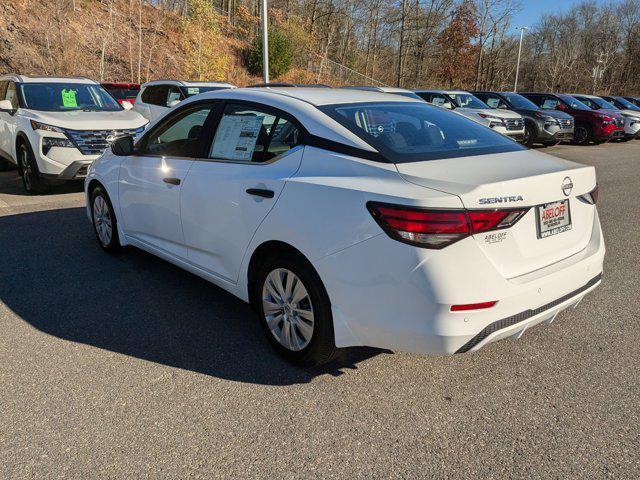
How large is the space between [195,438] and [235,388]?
0.47 m

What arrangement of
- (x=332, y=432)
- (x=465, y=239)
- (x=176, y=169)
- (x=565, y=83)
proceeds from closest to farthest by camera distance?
(x=465, y=239) → (x=332, y=432) → (x=176, y=169) → (x=565, y=83)

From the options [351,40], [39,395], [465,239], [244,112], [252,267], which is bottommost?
[39,395]

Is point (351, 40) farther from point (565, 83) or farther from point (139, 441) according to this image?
point (139, 441)

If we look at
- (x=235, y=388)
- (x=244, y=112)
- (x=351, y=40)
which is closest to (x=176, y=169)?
(x=244, y=112)

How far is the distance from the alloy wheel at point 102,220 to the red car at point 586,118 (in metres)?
17.7

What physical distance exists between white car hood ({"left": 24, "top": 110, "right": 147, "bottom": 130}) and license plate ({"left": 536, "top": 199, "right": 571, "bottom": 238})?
7205 mm

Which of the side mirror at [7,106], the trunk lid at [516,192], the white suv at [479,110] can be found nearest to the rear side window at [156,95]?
the side mirror at [7,106]

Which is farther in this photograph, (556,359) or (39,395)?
(556,359)

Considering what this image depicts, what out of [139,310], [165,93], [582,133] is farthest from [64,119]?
[582,133]

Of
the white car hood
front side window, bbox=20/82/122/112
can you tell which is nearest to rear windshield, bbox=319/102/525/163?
the white car hood

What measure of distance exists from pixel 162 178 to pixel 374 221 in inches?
86.2

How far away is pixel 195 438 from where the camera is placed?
101 inches

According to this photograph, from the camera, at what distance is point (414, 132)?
328 cm

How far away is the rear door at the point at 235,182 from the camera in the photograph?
3.16 m
